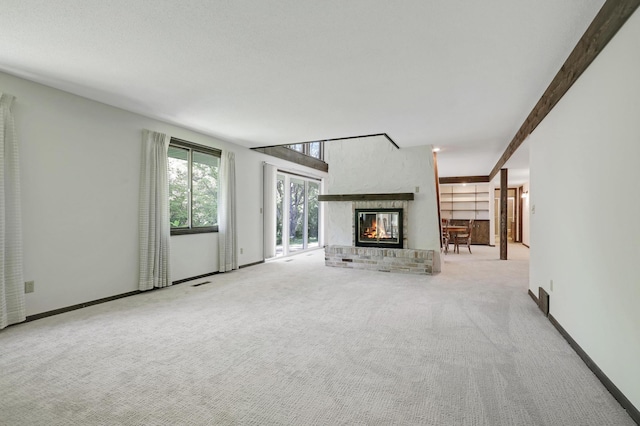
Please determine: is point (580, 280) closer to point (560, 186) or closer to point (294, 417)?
point (560, 186)

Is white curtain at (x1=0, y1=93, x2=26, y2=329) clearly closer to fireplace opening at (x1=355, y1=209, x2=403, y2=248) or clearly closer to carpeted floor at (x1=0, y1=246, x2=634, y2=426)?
carpeted floor at (x1=0, y1=246, x2=634, y2=426)

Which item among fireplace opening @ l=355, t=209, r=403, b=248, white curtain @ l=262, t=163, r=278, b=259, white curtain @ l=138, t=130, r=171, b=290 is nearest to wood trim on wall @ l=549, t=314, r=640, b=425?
fireplace opening @ l=355, t=209, r=403, b=248

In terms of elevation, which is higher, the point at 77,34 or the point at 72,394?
the point at 77,34

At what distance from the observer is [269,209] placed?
6.91 metres

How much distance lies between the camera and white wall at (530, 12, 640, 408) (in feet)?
5.57

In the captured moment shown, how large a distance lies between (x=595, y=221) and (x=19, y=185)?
483 cm

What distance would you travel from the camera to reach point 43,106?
329 cm

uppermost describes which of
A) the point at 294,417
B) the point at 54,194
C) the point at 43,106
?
the point at 43,106

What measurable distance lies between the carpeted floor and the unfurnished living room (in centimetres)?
2

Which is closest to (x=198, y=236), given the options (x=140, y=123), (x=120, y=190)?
(x=120, y=190)

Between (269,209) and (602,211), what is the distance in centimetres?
568

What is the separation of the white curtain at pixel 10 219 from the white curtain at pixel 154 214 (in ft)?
4.29

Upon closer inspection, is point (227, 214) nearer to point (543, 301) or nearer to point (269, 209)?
point (269, 209)

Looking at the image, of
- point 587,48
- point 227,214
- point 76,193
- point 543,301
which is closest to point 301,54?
point 587,48
